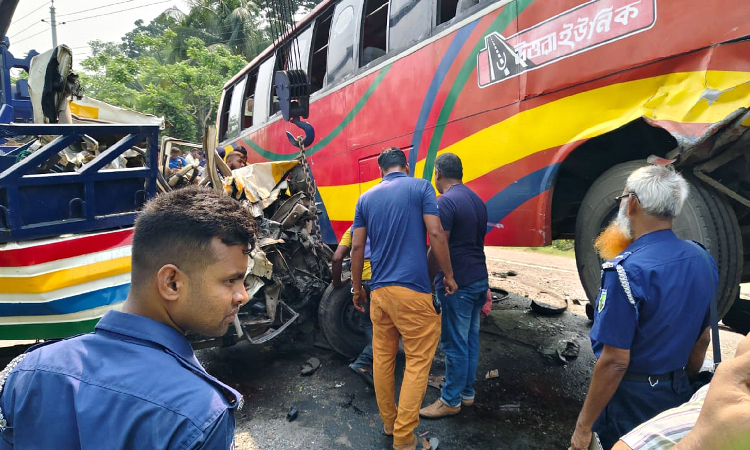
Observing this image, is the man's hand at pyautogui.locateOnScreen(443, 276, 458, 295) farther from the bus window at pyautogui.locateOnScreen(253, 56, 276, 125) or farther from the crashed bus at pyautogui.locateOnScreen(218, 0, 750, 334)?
the bus window at pyautogui.locateOnScreen(253, 56, 276, 125)

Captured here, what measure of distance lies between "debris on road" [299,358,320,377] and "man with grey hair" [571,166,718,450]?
2.42 m

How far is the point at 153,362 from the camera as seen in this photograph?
2.60 feet

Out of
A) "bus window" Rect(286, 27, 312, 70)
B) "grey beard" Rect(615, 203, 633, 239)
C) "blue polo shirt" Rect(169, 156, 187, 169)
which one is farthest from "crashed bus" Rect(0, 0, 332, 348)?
"blue polo shirt" Rect(169, 156, 187, 169)

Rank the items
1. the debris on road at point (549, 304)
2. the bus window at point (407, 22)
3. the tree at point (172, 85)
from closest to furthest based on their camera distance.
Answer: the bus window at point (407, 22) < the debris on road at point (549, 304) < the tree at point (172, 85)

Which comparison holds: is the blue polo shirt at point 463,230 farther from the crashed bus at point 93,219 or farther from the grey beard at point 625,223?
the crashed bus at point 93,219

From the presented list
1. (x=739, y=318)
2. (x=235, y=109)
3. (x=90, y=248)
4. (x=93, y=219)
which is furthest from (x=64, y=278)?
(x=235, y=109)

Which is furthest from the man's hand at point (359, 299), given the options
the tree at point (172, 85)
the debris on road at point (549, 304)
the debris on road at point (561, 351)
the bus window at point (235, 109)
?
the tree at point (172, 85)

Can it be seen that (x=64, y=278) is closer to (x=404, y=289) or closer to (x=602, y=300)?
(x=404, y=289)

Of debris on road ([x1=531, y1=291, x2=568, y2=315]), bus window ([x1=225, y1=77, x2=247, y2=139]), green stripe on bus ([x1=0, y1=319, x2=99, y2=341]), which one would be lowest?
debris on road ([x1=531, y1=291, x2=568, y2=315])

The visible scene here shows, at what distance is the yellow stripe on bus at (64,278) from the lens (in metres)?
2.66

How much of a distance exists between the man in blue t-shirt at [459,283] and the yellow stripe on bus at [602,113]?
471mm

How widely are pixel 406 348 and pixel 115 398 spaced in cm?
212

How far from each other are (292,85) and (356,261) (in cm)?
269

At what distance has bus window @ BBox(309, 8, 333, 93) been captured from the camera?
5574mm
